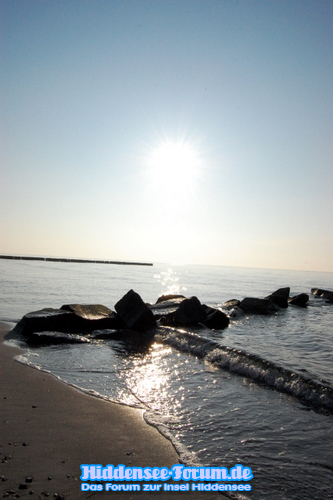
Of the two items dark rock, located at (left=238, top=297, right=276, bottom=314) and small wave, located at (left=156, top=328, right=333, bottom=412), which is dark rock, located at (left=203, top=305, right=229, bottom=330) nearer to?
small wave, located at (left=156, top=328, right=333, bottom=412)

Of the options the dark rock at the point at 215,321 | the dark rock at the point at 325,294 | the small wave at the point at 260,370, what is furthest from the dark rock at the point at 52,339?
the dark rock at the point at 325,294

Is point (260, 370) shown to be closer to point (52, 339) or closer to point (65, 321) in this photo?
point (52, 339)

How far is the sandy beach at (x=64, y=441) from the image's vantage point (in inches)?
131

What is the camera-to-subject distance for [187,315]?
14.9m

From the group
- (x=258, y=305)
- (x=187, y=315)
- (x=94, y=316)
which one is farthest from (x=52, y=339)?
(x=258, y=305)

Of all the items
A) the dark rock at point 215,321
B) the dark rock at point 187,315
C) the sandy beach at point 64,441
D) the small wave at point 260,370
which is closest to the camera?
the sandy beach at point 64,441

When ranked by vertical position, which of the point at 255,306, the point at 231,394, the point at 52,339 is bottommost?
the point at 52,339

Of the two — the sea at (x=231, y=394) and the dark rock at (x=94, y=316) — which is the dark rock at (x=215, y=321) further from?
the dark rock at (x=94, y=316)

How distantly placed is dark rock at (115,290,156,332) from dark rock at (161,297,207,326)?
4.83 ft

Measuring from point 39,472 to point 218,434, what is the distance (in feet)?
8.49

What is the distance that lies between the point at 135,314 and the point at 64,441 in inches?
360

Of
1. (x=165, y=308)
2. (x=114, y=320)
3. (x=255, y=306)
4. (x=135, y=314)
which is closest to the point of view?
(x=135, y=314)

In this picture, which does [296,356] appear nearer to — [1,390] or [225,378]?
[225,378]

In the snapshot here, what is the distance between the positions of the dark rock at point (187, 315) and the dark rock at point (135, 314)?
1.47 metres
